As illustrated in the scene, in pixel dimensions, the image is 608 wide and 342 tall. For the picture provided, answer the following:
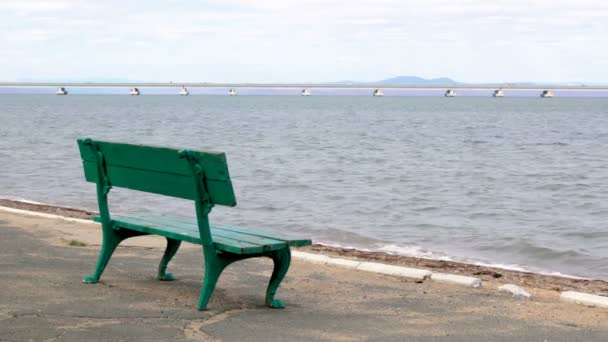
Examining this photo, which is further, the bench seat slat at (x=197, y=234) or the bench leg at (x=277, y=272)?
the bench leg at (x=277, y=272)

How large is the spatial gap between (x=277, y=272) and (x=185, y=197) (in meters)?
0.85

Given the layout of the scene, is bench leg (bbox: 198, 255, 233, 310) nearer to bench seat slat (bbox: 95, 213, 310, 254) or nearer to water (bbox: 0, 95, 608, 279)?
bench seat slat (bbox: 95, 213, 310, 254)

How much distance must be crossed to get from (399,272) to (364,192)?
12737 millimetres

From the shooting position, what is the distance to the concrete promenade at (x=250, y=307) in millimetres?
5281

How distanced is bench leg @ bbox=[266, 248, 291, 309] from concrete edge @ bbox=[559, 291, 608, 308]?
2242 mm

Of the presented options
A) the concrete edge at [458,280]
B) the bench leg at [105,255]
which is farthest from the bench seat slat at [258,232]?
the concrete edge at [458,280]

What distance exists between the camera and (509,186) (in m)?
22.7

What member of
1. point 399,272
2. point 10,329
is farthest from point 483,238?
point 10,329

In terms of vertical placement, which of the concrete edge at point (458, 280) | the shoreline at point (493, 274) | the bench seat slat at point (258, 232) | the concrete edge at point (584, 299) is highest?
the bench seat slat at point (258, 232)

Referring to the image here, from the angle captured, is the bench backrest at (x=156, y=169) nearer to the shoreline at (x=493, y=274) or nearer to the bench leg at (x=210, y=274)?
the bench leg at (x=210, y=274)

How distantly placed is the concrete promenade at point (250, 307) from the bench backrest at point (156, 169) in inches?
30.5

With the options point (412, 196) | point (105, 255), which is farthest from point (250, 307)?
point (412, 196)

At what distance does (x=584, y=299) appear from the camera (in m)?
6.70

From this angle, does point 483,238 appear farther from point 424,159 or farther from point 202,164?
point 424,159
